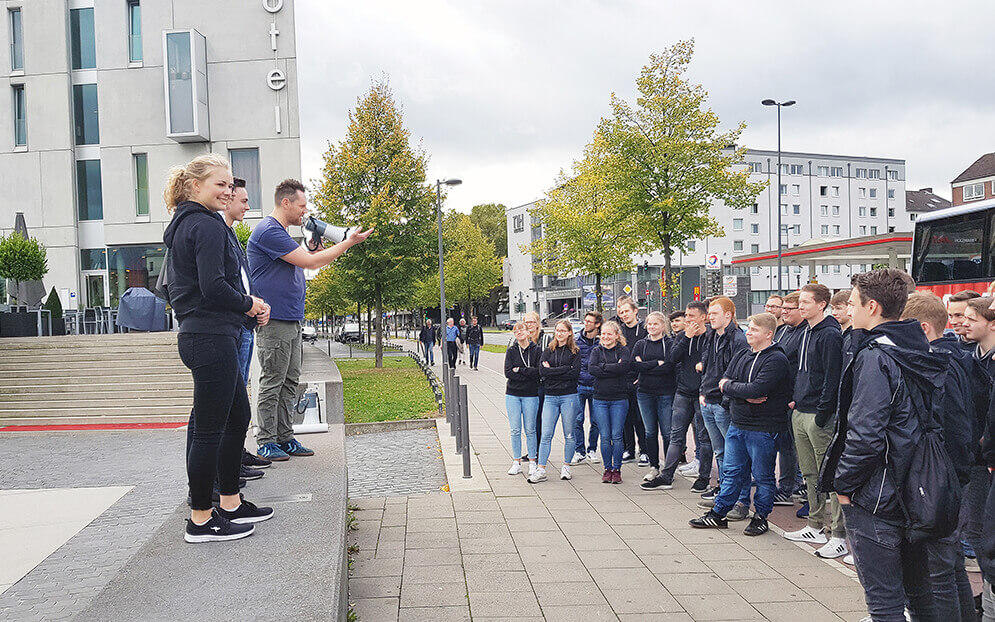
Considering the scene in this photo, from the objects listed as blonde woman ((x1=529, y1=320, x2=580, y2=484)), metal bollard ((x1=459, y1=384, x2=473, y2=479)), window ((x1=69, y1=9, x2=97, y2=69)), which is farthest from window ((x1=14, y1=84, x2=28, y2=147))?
blonde woman ((x1=529, y1=320, x2=580, y2=484))

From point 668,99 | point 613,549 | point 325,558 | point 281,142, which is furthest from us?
point 281,142

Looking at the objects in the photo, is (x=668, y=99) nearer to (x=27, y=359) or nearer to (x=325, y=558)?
(x=27, y=359)

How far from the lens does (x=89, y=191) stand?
103ft

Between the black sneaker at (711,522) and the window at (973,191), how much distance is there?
9065cm

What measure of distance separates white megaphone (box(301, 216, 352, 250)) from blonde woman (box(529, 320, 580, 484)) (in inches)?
157

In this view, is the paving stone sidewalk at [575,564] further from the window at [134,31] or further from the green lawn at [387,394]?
the window at [134,31]

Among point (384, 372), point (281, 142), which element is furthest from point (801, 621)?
point (281, 142)

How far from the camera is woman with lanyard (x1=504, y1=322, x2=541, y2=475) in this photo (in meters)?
8.38

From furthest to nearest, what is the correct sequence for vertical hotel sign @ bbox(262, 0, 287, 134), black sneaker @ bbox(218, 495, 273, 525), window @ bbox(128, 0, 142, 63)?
window @ bbox(128, 0, 142, 63), vertical hotel sign @ bbox(262, 0, 287, 134), black sneaker @ bbox(218, 495, 273, 525)

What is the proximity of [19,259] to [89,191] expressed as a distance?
1101 cm

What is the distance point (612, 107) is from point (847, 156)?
68424 millimetres

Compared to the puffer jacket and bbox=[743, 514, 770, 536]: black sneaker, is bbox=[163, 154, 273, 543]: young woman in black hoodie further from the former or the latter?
bbox=[743, 514, 770, 536]: black sneaker

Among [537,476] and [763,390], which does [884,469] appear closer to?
[763,390]

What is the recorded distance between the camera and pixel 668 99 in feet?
78.0
